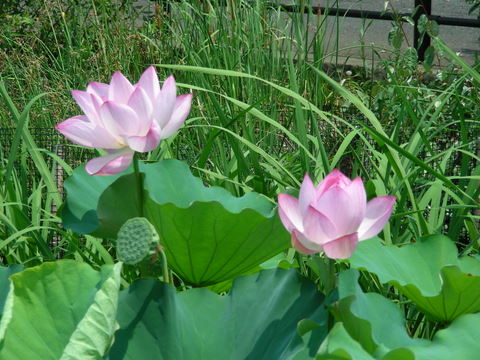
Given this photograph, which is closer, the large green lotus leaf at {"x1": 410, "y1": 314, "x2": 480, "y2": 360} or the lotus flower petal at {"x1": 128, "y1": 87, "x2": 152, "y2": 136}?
the large green lotus leaf at {"x1": 410, "y1": 314, "x2": 480, "y2": 360}

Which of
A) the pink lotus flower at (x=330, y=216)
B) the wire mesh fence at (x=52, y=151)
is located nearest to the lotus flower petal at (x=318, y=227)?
the pink lotus flower at (x=330, y=216)

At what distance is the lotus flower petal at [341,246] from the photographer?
95 cm

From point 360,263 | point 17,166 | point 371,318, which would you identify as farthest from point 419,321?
point 17,166

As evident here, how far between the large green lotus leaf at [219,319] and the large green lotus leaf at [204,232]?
0.15 meters

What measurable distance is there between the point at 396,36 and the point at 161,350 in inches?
93.6

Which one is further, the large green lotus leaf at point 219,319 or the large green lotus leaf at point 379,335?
the large green lotus leaf at point 219,319

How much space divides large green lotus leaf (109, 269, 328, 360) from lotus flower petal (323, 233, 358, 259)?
12cm

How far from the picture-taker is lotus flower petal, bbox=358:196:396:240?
1.01m

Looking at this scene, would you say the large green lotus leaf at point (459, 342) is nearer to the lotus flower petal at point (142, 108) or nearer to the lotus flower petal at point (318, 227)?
the lotus flower petal at point (318, 227)

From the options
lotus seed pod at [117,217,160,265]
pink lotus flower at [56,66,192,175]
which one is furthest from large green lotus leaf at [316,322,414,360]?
pink lotus flower at [56,66,192,175]

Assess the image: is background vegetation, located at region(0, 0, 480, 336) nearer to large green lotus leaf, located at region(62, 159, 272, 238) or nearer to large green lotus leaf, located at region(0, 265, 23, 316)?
large green lotus leaf, located at region(62, 159, 272, 238)

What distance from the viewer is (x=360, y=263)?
134 centimetres

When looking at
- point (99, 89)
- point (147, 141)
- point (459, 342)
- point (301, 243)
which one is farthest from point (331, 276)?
point (99, 89)

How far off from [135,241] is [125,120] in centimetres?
20
